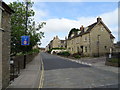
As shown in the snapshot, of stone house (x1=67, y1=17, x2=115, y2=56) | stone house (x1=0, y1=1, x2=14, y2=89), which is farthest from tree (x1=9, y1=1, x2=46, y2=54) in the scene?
stone house (x1=67, y1=17, x2=115, y2=56)

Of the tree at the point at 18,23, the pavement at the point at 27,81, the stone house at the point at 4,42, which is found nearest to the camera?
the stone house at the point at 4,42

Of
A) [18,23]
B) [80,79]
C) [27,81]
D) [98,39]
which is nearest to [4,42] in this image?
[27,81]

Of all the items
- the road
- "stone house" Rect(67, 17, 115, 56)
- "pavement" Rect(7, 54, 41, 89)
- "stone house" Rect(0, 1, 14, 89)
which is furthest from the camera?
"stone house" Rect(67, 17, 115, 56)

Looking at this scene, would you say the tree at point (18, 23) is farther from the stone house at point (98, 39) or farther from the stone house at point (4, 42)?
the stone house at point (98, 39)

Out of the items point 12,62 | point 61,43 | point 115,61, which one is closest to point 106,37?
point 115,61

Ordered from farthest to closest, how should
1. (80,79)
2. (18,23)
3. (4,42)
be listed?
(18,23) < (80,79) < (4,42)

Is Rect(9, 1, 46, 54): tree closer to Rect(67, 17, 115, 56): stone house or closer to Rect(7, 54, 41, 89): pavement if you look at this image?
Rect(7, 54, 41, 89): pavement

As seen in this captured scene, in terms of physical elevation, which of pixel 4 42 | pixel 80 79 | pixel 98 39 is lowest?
pixel 80 79

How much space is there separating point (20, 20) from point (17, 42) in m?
3.09

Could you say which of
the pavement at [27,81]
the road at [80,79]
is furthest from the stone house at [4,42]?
the road at [80,79]

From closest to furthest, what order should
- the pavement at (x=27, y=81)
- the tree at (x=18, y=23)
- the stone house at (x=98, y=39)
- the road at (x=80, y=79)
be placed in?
the pavement at (x=27, y=81), the road at (x=80, y=79), the tree at (x=18, y=23), the stone house at (x=98, y=39)

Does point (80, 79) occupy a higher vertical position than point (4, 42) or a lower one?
lower

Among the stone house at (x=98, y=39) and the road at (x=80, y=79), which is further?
the stone house at (x=98, y=39)

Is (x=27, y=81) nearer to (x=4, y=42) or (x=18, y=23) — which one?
(x=4, y=42)
